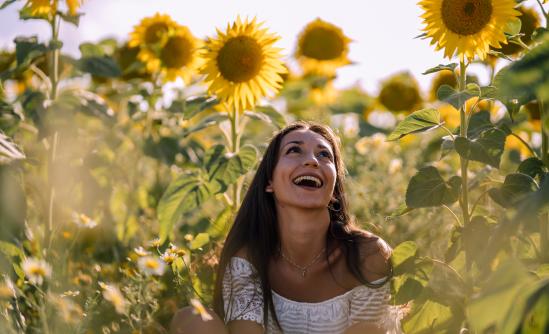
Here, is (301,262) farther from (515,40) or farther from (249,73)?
(515,40)

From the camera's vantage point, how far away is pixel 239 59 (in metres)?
3.10

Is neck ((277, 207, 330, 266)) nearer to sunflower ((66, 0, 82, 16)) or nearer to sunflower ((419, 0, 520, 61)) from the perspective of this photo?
sunflower ((419, 0, 520, 61))

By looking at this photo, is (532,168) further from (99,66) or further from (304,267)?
(99,66)

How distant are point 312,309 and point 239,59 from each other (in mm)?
1082

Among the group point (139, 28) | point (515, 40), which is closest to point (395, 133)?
point (515, 40)

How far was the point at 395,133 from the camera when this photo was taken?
7.20 ft

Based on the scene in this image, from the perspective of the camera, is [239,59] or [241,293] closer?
[241,293]

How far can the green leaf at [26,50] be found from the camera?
3098 millimetres

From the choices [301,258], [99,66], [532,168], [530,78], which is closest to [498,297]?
[530,78]

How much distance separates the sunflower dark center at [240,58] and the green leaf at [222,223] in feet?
1.71

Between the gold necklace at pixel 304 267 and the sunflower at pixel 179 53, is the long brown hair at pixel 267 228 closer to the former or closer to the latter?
the gold necklace at pixel 304 267

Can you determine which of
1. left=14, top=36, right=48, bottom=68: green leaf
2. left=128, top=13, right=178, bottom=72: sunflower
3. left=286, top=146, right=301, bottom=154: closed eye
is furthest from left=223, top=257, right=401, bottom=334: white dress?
left=128, top=13, right=178, bottom=72: sunflower

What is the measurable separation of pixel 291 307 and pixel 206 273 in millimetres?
460

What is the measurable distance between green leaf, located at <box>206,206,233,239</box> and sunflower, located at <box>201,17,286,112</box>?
41cm
